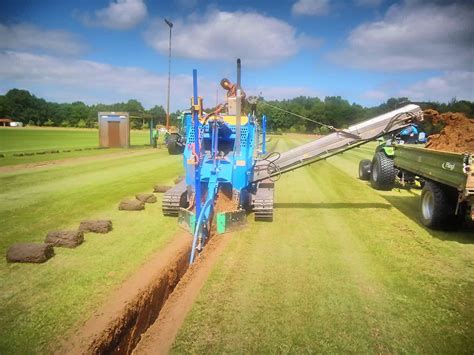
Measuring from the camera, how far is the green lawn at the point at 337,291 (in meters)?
4.06

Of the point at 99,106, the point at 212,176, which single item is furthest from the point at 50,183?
the point at 99,106

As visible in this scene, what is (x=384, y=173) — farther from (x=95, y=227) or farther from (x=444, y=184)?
(x=95, y=227)

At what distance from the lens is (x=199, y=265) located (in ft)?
20.1

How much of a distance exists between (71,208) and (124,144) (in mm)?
21109

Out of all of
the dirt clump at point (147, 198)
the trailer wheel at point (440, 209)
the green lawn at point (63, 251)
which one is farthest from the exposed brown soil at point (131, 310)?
the trailer wheel at point (440, 209)

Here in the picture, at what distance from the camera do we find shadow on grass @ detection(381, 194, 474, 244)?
7789mm

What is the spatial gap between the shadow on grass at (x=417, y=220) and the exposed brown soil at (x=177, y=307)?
4.89m

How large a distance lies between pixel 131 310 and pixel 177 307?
58cm

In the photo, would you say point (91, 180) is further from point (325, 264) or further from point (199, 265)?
point (325, 264)

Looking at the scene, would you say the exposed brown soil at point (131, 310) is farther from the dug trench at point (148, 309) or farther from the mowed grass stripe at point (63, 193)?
the mowed grass stripe at point (63, 193)

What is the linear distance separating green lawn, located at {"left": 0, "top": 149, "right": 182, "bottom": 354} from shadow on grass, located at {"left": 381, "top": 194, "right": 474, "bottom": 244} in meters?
5.88

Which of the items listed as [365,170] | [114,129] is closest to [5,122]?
[114,129]

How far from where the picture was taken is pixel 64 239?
659 cm

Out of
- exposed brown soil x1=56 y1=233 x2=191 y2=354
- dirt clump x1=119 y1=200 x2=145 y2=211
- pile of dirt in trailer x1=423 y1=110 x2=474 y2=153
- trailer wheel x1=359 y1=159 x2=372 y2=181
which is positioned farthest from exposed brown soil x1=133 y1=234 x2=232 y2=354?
trailer wheel x1=359 y1=159 x2=372 y2=181
